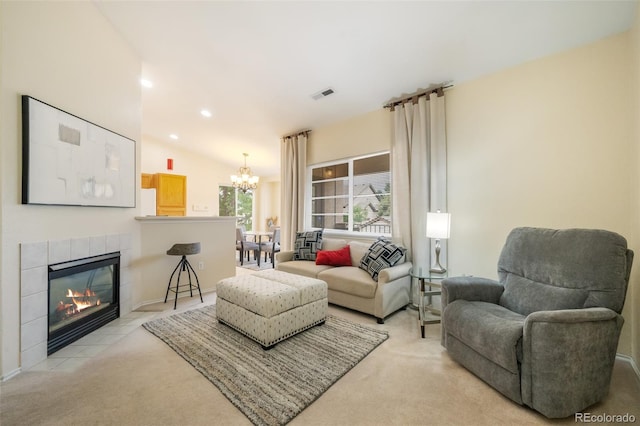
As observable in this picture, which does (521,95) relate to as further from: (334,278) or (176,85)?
(176,85)

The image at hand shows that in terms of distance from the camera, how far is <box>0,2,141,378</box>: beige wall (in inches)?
67.7

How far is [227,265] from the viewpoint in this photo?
4055 mm

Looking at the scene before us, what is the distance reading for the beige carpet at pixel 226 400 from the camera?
141 centimetres

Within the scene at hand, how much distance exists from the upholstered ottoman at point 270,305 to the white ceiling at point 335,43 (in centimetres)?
250

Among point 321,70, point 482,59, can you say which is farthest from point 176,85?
point 482,59

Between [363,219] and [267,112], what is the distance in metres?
2.41

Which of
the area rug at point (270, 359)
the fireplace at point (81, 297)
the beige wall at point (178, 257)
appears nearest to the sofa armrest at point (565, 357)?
the area rug at point (270, 359)

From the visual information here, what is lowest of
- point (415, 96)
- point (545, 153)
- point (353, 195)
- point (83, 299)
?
point (83, 299)

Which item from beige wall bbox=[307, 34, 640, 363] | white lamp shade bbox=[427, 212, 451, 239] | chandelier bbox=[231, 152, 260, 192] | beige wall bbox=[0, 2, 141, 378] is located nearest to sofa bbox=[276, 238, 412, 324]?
white lamp shade bbox=[427, 212, 451, 239]

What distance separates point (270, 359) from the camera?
198cm

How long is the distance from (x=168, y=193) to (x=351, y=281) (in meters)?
4.21

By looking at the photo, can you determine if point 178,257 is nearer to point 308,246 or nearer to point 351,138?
point 308,246

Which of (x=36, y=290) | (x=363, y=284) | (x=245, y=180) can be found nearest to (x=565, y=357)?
(x=363, y=284)

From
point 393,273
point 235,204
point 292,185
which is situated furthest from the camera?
point 235,204
